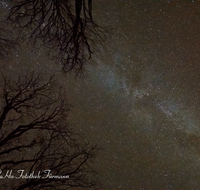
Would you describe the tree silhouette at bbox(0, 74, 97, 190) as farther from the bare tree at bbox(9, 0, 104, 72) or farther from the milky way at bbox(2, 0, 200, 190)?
the bare tree at bbox(9, 0, 104, 72)

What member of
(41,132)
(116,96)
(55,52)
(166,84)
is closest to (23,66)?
(55,52)

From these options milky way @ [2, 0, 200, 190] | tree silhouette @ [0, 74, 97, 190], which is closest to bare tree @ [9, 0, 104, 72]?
milky way @ [2, 0, 200, 190]

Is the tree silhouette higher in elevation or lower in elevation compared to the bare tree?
lower

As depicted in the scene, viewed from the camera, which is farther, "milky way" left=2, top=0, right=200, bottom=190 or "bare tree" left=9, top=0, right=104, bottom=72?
"milky way" left=2, top=0, right=200, bottom=190

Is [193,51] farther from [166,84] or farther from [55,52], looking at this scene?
[55,52]

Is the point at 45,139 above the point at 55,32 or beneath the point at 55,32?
beneath

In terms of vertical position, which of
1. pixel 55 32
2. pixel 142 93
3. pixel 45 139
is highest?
pixel 55 32

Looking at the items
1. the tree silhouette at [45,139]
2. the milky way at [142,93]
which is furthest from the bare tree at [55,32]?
the tree silhouette at [45,139]

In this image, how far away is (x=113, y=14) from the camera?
765 cm

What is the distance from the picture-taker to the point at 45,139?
776 centimetres

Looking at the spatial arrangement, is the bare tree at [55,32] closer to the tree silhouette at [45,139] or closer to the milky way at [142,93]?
the milky way at [142,93]

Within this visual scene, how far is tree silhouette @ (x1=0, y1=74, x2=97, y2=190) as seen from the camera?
7559 millimetres

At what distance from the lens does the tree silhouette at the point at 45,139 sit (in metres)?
7.56

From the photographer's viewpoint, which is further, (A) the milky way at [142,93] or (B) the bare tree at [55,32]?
(A) the milky way at [142,93]
